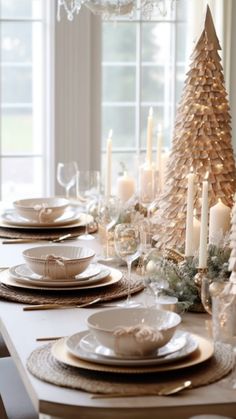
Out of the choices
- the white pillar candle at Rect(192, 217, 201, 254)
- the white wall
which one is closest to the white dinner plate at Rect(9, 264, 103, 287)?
the white pillar candle at Rect(192, 217, 201, 254)

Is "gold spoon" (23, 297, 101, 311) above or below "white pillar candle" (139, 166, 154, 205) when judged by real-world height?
below

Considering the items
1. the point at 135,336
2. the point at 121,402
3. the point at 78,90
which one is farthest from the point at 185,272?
the point at 78,90

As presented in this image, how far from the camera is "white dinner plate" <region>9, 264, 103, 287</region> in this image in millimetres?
2293

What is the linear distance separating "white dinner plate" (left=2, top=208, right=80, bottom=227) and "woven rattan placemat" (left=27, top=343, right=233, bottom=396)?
1408 mm

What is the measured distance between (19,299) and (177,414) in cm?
78

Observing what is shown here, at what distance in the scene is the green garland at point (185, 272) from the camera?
2.09m

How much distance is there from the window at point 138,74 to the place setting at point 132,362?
11.2ft

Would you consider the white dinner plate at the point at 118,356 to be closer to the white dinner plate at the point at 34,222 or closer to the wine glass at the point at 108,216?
the wine glass at the point at 108,216

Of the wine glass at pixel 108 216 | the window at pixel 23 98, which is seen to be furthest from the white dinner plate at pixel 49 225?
the window at pixel 23 98

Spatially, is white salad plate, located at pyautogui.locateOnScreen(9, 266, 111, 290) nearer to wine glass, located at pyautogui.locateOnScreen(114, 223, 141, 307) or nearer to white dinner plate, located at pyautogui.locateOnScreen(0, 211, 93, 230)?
wine glass, located at pyautogui.locateOnScreen(114, 223, 141, 307)

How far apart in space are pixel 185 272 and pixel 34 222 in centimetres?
111

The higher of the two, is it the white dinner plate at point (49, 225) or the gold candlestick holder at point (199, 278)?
the gold candlestick holder at point (199, 278)

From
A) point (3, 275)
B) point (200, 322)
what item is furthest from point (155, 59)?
point (200, 322)

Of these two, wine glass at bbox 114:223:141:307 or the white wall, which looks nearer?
wine glass at bbox 114:223:141:307
